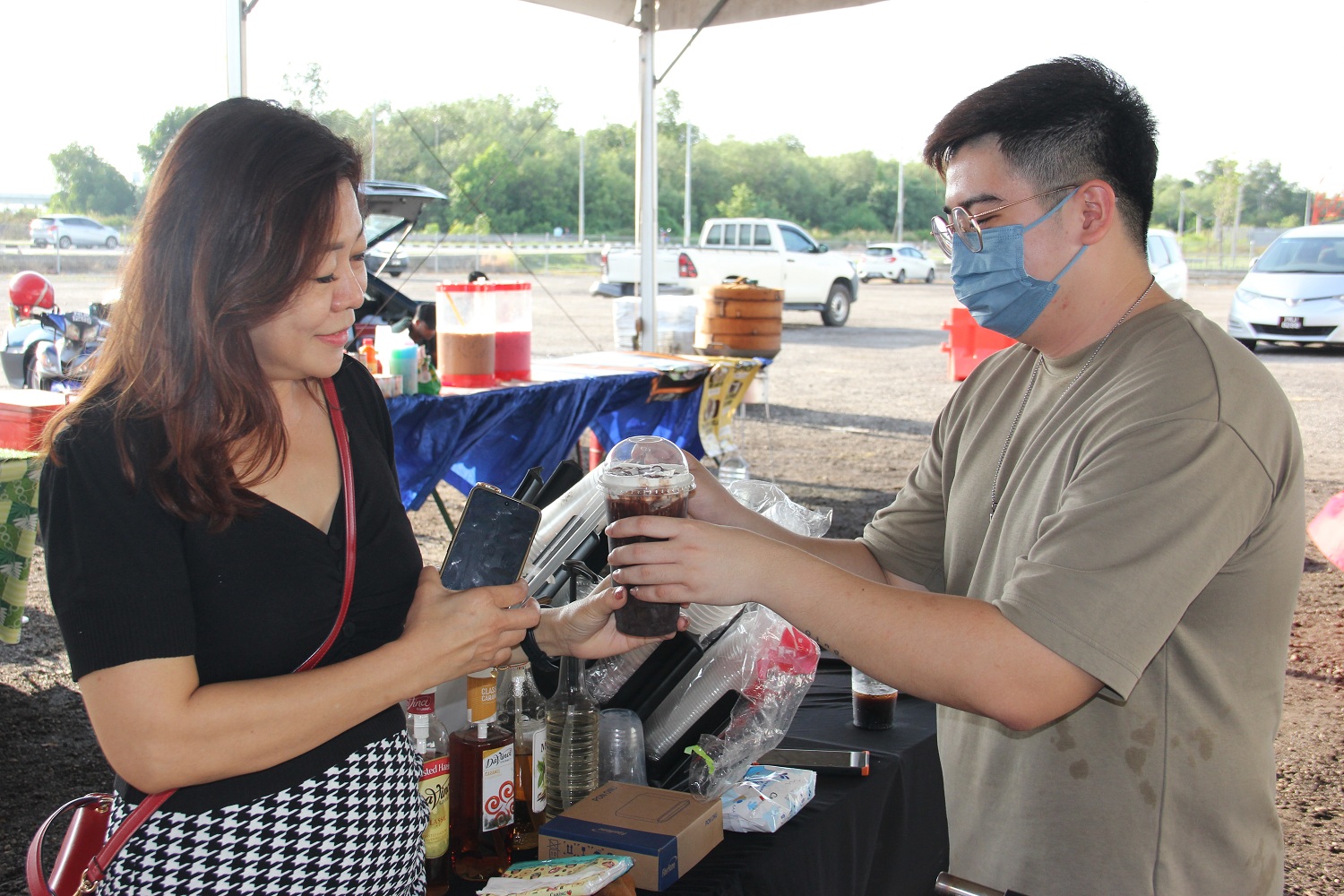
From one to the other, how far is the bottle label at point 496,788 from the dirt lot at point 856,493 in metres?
0.95

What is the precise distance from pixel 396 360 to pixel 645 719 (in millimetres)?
3633

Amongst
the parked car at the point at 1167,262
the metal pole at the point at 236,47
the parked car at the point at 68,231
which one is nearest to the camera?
the metal pole at the point at 236,47

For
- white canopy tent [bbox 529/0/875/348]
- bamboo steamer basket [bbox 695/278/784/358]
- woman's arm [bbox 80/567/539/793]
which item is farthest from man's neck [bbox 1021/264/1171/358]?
bamboo steamer basket [bbox 695/278/784/358]

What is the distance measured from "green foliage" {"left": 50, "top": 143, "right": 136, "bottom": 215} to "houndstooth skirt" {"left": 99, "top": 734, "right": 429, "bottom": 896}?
7233mm

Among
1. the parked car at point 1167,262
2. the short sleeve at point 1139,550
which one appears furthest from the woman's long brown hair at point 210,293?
the parked car at point 1167,262

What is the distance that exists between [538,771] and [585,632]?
0.25 m

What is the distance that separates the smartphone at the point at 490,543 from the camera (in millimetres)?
1551

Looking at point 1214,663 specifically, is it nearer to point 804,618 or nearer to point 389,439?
point 804,618

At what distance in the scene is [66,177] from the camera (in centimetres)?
752

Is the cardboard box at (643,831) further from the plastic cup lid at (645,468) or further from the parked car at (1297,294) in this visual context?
the parked car at (1297,294)

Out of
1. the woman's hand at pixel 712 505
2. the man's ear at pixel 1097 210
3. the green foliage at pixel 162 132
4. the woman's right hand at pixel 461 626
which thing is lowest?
the woman's right hand at pixel 461 626

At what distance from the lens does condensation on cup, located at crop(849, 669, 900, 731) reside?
2.27 meters

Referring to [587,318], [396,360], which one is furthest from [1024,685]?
[587,318]

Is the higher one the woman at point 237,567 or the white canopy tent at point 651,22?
the white canopy tent at point 651,22
